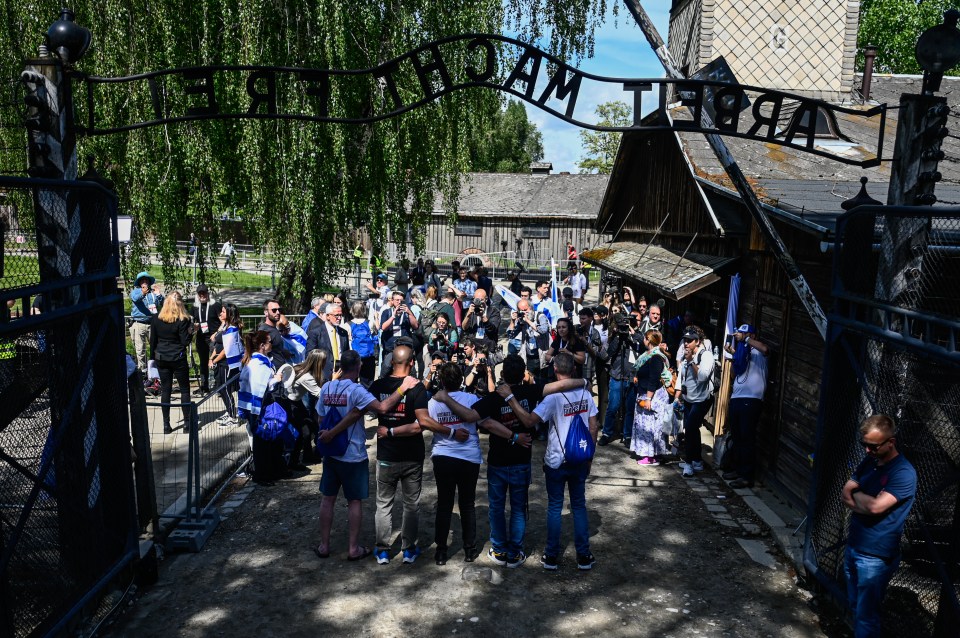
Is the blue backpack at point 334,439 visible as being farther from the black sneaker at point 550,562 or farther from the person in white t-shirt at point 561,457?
the black sneaker at point 550,562

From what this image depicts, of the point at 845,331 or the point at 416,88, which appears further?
the point at 416,88

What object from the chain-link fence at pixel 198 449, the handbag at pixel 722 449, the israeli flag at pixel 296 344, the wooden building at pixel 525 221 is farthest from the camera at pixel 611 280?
the wooden building at pixel 525 221

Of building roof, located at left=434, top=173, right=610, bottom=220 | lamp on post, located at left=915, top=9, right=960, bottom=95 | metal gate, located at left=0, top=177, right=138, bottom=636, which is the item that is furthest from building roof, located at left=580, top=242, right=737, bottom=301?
building roof, located at left=434, top=173, right=610, bottom=220

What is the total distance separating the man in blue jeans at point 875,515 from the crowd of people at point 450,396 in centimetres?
211

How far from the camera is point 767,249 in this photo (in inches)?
361

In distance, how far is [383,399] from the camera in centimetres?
643

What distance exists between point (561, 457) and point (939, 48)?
414cm

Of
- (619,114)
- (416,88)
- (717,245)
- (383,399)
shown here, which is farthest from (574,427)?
(619,114)

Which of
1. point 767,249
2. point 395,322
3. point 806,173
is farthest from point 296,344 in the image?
point 806,173

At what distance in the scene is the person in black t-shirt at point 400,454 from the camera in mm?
6301

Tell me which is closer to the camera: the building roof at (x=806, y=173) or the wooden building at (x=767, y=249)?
the wooden building at (x=767, y=249)

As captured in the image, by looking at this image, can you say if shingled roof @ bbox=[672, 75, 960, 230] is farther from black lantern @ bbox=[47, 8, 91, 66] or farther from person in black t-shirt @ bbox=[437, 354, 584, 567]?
black lantern @ bbox=[47, 8, 91, 66]

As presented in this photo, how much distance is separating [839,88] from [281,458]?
41.7 ft

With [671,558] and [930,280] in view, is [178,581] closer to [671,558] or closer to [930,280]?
[671,558]
